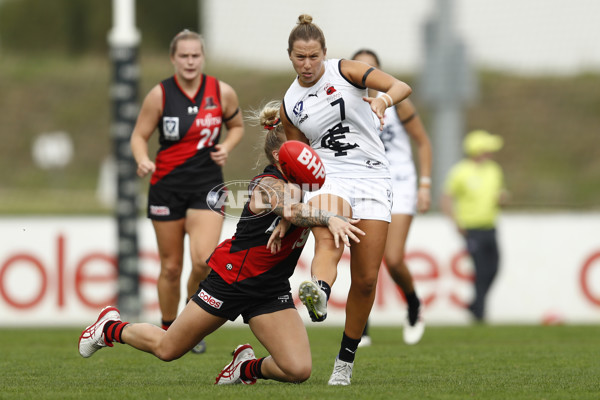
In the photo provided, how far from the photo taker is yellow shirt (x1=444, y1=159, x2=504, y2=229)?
41.7ft

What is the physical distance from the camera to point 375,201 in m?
6.33

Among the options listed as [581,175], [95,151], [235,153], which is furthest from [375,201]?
[95,151]

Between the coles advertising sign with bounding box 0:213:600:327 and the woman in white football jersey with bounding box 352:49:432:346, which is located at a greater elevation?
the woman in white football jersey with bounding box 352:49:432:346

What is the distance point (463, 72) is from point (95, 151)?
64.3 feet

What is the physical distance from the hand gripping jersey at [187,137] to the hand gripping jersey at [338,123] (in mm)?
2049

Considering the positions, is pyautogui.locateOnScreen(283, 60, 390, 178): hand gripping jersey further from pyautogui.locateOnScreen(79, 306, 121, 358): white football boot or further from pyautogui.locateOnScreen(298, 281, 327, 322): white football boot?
pyautogui.locateOnScreen(79, 306, 121, 358): white football boot

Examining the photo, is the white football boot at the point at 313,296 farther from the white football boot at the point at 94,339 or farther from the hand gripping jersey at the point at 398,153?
the hand gripping jersey at the point at 398,153

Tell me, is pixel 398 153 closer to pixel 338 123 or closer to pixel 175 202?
pixel 175 202

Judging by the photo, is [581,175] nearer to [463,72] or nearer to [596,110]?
[596,110]

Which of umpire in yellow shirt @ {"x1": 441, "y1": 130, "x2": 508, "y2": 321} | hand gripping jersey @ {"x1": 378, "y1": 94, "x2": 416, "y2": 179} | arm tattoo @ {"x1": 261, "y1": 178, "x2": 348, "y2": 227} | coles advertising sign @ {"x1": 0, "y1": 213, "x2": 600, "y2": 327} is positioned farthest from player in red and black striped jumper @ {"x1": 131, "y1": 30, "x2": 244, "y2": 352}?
umpire in yellow shirt @ {"x1": 441, "y1": 130, "x2": 508, "y2": 321}

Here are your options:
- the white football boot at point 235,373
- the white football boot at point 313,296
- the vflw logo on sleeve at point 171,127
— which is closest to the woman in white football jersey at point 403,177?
the vflw logo on sleeve at point 171,127

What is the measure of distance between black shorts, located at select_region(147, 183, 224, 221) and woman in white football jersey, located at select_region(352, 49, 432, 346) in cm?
160

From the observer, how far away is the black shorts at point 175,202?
27.1ft

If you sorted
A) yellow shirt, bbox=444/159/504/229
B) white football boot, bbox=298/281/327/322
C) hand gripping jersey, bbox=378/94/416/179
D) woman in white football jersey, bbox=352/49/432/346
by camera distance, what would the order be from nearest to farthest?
white football boot, bbox=298/281/327/322, woman in white football jersey, bbox=352/49/432/346, hand gripping jersey, bbox=378/94/416/179, yellow shirt, bbox=444/159/504/229
